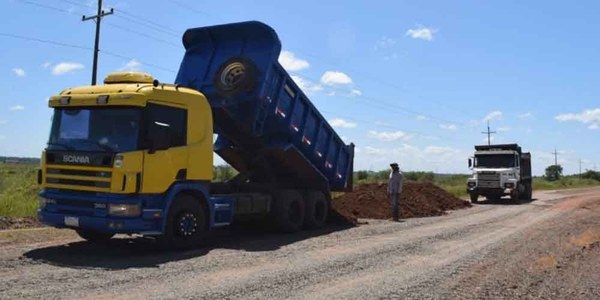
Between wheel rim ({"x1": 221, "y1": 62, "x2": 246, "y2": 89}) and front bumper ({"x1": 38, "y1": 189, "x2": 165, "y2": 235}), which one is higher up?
wheel rim ({"x1": 221, "y1": 62, "x2": 246, "y2": 89})

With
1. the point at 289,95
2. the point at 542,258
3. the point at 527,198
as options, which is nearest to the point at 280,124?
the point at 289,95

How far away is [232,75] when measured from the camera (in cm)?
1276

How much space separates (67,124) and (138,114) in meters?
1.30

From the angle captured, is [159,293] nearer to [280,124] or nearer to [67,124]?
[67,124]

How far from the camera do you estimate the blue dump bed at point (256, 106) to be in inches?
497

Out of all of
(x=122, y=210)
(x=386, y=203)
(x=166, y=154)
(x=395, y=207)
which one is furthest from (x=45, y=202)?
(x=386, y=203)

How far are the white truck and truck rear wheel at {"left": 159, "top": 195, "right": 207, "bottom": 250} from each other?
22.3 m

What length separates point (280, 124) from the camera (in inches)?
531

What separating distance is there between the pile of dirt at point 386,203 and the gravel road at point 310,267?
197 inches

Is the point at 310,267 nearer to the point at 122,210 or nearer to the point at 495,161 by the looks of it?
the point at 122,210

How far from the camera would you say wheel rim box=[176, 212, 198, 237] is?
10365 millimetres

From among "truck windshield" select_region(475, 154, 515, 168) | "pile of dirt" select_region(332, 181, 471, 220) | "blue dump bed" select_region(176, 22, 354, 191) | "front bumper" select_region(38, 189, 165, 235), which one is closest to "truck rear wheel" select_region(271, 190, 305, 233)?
"blue dump bed" select_region(176, 22, 354, 191)

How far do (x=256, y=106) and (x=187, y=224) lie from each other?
3.21 meters

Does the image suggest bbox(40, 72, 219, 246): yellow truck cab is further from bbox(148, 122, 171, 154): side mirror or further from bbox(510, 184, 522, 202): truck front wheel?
bbox(510, 184, 522, 202): truck front wheel
